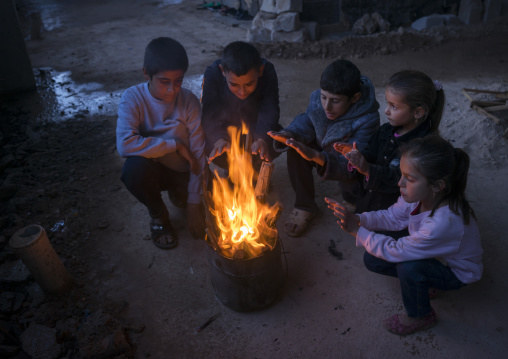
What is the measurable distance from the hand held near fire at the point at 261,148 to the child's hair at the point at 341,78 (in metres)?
0.78

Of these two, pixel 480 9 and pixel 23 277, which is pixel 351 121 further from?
pixel 480 9

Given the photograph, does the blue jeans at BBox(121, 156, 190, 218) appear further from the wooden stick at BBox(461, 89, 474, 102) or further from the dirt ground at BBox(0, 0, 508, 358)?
the wooden stick at BBox(461, 89, 474, 102)

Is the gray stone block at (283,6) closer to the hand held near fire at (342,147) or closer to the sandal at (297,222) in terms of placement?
the sandal at (297,222)

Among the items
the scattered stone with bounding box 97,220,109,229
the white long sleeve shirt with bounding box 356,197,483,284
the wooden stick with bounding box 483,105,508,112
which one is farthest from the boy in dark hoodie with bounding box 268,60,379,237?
the wooden stick with bounding box 483,105,508,112

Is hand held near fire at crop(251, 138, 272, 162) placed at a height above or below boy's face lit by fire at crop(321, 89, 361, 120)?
below

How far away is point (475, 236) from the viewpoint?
2340mm

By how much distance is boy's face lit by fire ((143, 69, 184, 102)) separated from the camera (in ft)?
9.68

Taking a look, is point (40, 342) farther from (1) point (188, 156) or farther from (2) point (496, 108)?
(2) point (496, 108)

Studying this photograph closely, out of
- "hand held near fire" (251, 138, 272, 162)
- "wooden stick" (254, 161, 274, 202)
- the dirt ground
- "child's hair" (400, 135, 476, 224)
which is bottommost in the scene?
the dirt ground

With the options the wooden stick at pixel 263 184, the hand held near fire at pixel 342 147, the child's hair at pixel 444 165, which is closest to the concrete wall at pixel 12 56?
the wooden stick at pixel 263 184

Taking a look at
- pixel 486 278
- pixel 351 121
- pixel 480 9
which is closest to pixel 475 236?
pixel 486 278

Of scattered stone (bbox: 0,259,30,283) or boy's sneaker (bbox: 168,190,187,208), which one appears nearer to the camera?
scattered stone (bbox: 0,259,30,283)

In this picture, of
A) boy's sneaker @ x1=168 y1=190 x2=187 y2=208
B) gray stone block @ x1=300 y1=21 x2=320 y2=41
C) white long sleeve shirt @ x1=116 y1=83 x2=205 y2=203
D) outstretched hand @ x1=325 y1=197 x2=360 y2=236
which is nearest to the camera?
outstretched hand @ x1=325 y1=197 x2=360 y2=236

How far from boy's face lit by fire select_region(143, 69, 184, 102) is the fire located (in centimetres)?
83
